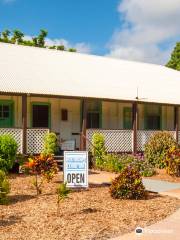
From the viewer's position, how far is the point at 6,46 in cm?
2525

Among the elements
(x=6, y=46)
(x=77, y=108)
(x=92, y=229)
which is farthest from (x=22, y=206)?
(x=6, y=46)

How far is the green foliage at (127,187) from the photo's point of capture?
12.5 m

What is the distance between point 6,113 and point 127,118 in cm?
752

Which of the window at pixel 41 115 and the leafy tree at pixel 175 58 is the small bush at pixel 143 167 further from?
the leafy tree at pixel 175 58

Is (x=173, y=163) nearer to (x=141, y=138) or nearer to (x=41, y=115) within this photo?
(x=141, y=138)

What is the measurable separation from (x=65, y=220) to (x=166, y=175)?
30.9 ft

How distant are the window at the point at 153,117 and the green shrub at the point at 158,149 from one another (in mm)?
5743

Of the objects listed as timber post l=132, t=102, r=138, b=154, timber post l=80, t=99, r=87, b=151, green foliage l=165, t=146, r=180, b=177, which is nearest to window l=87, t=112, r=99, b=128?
timber post l=132, t=102, r=138, b=154

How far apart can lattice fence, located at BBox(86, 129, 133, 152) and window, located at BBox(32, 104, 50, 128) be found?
2287 mm

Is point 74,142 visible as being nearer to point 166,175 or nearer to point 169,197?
point 166,175

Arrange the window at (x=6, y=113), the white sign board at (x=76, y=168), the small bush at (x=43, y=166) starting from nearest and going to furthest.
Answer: the small bush at (x=43, y=166) → the white sign board at (x=76, y=168) → the window at (x=6, y=113)

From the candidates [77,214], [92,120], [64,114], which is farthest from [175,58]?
[77,214]

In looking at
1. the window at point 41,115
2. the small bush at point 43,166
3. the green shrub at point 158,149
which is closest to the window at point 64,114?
the window at point 41,115

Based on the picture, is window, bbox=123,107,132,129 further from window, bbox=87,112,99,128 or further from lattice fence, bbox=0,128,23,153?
lattice fence, bbox=0,128,23,153
